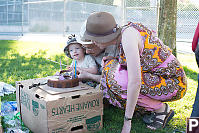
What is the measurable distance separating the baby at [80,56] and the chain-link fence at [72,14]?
186 inches

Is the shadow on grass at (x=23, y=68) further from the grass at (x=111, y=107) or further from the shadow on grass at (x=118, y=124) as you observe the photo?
the shadow on grass at (x=118, y=124)

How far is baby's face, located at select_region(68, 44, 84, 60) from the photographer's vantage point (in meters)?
2.80

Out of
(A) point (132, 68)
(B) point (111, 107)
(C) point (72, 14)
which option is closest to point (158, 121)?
(B) point (111, 107)

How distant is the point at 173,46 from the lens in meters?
4.59

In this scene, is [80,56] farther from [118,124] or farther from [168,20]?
[168,20]

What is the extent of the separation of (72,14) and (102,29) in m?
9.89

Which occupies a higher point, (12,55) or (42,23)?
(42,23)

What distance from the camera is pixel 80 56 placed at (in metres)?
2.83

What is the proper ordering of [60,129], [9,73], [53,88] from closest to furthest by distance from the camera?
1. [60,129]
2. [53,88]
3. [9,73]

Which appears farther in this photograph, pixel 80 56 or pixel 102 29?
pixel 80 56

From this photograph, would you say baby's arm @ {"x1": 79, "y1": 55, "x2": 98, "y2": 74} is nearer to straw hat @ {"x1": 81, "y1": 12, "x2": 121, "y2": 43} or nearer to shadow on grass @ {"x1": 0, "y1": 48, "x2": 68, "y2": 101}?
straw hat @ {"x1": 81, "y1": 12, "x2": 121, "y2": 43}

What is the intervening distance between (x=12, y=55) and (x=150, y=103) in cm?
454

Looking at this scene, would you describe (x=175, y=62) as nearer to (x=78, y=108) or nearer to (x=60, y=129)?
(x=78, y=108)

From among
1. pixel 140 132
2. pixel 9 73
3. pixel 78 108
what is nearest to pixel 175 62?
pixel 140 132
